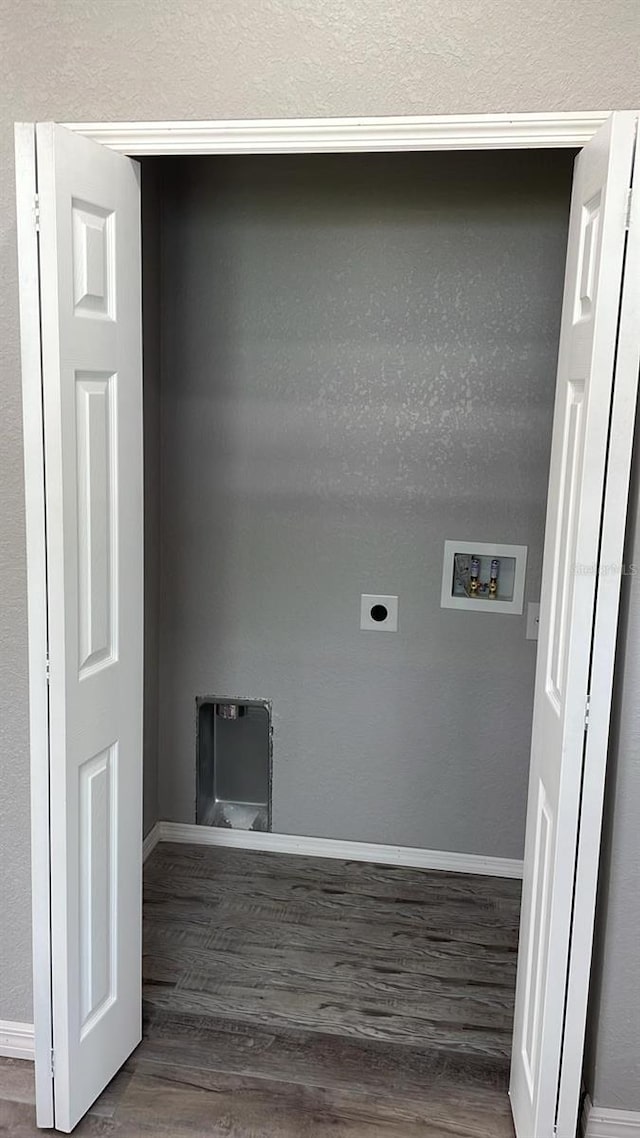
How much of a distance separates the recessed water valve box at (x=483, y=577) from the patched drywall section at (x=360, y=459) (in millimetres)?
38

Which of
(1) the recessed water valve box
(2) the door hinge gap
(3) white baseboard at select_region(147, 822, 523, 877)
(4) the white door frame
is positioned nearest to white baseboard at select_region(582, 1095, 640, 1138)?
(4) the white door frame

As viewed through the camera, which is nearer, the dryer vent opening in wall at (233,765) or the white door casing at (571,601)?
the white door casing at (571,601)

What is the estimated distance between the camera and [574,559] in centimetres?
172

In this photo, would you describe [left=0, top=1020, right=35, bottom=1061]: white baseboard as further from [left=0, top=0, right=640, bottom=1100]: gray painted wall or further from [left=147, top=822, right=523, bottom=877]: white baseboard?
[left=0, top=0, right=640, bottom=1100]: gray painted wall

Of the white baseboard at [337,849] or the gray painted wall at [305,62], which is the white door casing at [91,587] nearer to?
the gray painted wall at [305,62]

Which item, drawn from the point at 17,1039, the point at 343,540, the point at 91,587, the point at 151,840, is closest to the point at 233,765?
the point at 151,840

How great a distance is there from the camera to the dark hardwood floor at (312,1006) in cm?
221

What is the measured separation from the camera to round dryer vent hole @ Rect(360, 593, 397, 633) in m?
3.24

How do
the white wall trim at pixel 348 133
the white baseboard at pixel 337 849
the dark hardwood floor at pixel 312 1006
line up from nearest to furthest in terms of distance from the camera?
the white wall trim at pixel 348 133, the dark hardwood floor at pixel 312 1006, the white baseboard at pixel 337 849

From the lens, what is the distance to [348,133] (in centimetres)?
187

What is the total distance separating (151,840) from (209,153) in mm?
2415

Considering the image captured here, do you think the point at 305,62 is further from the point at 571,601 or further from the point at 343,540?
the point at 343,540

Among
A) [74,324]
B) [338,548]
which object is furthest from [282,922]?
[74,324]

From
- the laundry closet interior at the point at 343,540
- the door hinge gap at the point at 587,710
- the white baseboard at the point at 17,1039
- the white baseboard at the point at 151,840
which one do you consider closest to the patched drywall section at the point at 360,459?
the laundry closet interior at the point at 343,540
